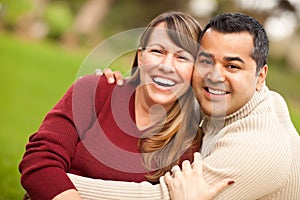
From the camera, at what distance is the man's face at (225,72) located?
6.54ft

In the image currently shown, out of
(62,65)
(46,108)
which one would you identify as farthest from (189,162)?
(62,65)

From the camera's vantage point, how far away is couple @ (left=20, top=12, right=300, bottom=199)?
184 centimetres

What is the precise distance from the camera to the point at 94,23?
15.6m

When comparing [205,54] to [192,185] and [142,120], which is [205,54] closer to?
[142,120]

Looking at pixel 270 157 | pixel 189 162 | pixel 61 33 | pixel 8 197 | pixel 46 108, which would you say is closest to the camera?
pixel 270 157

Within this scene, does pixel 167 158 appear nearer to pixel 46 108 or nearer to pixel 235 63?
pixel 235 63

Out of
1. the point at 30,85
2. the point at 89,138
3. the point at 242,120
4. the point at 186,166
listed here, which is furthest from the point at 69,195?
the point at 30,85

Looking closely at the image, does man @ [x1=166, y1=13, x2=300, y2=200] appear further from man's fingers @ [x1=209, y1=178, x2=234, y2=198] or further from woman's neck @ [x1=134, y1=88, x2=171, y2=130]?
woman's neck @ [x1=134, y1=88, x2=171, y2=130]

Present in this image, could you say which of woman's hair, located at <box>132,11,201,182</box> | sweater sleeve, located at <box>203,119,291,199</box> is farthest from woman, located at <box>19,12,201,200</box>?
sweater sleeve, located at <box>203,119,291,199</box>

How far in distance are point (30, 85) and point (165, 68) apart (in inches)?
331

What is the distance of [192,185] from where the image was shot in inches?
71.3

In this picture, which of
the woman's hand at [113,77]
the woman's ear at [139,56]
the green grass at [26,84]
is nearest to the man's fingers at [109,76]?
the woman's hand at [113,77]

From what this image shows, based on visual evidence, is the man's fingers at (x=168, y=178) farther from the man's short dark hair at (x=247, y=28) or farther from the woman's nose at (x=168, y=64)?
the man's short dark hair at (x=247, y=28)

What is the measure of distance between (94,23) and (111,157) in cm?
1386
